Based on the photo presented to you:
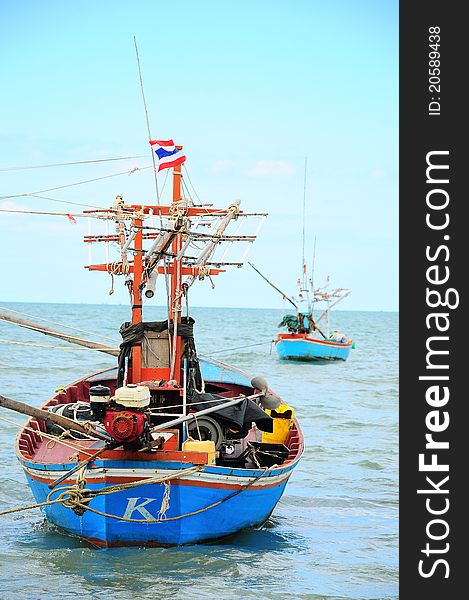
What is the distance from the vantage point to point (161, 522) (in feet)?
40.3

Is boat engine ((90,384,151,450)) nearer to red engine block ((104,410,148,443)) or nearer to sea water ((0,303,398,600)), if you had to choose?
red engine block ((104,410,148,443))

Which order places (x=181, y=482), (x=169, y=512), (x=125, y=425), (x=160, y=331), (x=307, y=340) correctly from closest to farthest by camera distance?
(x=125, y=425), (x=181, y=482), (x=169, y=512), (x=160, y=331), (x=307, y=340)

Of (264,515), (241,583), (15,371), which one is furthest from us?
(15,371)

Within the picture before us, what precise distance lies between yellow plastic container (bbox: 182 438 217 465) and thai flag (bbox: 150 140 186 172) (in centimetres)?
473

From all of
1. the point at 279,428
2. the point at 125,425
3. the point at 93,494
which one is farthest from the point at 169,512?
the point at 279,428

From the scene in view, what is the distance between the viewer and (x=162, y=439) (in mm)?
12336

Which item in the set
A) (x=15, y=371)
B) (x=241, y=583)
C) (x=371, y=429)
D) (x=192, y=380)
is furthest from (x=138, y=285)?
(x=15, y=371)

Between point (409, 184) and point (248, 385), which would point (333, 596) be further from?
point (248, 385)

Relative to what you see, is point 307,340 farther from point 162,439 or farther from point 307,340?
point 162,439

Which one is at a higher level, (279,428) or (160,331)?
(160,331)

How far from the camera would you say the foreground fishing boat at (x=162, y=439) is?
471 inches

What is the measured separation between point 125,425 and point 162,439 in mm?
967

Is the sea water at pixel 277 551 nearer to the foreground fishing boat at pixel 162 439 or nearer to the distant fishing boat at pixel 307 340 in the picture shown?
the foreground fishing boat at pixel 162 439

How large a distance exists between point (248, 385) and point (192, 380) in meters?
3.63
